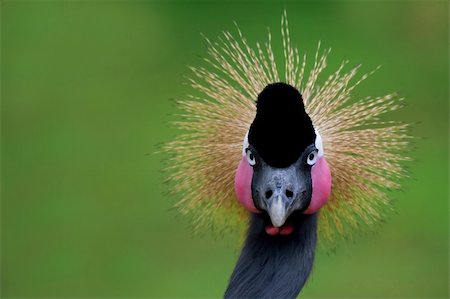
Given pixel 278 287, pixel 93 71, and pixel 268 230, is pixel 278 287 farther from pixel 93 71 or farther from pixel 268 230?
pixel 93 71

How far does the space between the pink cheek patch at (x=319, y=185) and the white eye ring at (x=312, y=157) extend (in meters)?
0.01

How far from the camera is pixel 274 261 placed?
242 cm

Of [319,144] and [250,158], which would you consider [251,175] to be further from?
[319,144]

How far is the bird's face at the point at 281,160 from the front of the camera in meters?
2.21

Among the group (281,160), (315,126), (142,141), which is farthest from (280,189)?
(142,141)

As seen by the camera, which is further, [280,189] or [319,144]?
[319,144]

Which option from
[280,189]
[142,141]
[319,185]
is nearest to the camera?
[280,189]

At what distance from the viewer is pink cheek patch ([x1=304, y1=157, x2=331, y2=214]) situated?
2.31 metres

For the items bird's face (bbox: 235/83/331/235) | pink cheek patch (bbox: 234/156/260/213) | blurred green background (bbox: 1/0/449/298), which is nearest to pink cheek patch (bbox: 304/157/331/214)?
bird's face (bbox: 235/83/331/235)

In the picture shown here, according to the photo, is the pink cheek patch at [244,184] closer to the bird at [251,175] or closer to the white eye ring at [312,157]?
the bird at [251,175]

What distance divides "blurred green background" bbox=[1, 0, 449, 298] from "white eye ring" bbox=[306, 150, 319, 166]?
1314 mm

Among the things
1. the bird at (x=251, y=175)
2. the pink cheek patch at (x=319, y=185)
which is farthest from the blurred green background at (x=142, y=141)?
the pink cheek patch at (x=319, y=185)

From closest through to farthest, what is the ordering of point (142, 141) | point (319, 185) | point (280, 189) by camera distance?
point (280, 189)
point (319, 185)
point (142, 141)

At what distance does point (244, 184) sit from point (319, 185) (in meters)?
0.15
